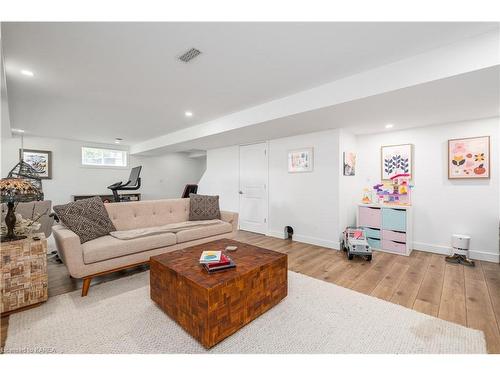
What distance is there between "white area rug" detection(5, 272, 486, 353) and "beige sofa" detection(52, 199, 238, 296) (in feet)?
1.02

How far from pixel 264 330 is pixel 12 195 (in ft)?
7.51

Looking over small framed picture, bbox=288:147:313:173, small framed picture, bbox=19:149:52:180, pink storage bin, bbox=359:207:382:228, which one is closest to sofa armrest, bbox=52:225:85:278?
small framed picture, bbox=288:147:313:173

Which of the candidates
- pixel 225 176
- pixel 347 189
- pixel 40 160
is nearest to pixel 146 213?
pixel 225 176

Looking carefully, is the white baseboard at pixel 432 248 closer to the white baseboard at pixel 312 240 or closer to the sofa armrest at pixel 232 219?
the white baseboard at pixel 312 240

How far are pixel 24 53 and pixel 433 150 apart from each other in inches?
206

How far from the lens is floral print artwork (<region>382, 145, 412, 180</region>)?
3.62 meters

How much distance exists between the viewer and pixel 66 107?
3457 mm

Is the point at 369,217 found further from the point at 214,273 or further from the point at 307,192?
the point at 214,273

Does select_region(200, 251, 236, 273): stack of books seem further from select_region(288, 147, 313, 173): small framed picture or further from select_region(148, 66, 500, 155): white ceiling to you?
select_region(288, 147, 313, 173): small framed picture

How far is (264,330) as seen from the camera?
1.53m

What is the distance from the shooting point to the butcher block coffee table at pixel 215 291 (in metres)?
1.37

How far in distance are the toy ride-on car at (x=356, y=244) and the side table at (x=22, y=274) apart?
3409 millimetres

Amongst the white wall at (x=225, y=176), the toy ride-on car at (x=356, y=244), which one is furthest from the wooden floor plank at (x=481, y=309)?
the white wall at (x=225, y=176)
